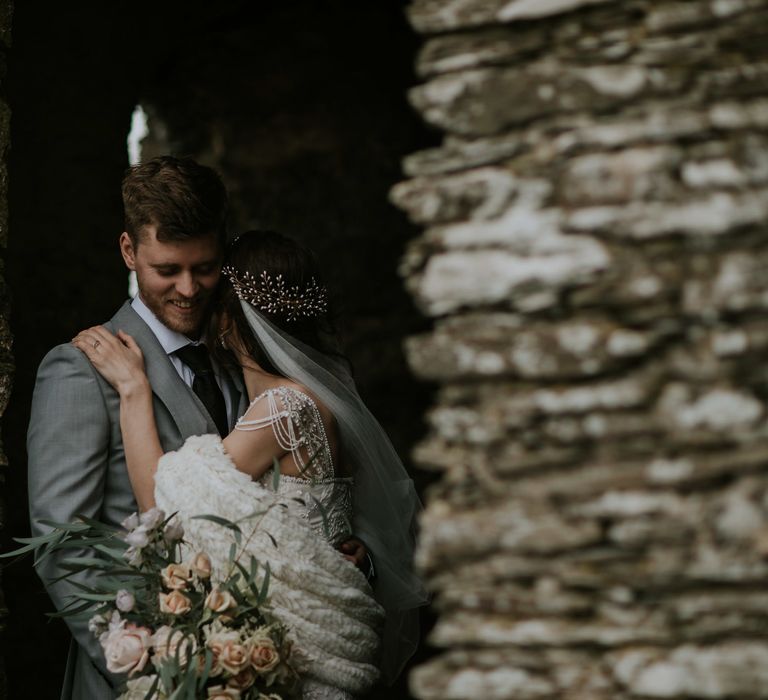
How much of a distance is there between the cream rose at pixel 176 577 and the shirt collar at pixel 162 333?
3.09 ft

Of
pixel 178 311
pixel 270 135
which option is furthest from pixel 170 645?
pixel 270 135

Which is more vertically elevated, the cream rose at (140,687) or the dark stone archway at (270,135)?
the dark stone archway at (270,135)

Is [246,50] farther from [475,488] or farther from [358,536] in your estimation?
[475,488]

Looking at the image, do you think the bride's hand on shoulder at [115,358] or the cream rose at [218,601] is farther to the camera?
the bride's hand on shoulder at [115,358]

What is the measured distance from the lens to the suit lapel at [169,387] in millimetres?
3090

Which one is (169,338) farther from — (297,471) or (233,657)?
(233,657)

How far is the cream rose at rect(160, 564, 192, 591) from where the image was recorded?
8.18ft

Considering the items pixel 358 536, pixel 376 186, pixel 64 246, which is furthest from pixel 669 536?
pixel 376 186

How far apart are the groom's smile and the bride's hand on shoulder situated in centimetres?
17

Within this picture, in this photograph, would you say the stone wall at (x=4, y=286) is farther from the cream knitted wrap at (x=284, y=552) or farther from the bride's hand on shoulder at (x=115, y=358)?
the cream knitted wrap at (x=284, y=552)

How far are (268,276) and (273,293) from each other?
0.20 ft

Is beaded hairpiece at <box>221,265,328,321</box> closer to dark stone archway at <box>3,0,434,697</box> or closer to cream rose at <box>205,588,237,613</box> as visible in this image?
cream rose at <box>205,588,237,613</box>

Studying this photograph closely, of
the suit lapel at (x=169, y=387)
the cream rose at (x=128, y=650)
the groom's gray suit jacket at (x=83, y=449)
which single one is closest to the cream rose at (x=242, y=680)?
the cream rose at (x=128, y=650)

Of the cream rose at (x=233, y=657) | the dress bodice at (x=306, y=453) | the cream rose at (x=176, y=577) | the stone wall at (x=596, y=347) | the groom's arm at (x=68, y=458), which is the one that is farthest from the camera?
the dress bodice at (x=306, y=453)
